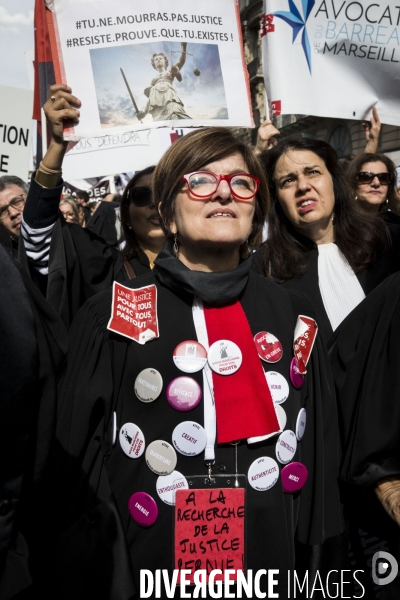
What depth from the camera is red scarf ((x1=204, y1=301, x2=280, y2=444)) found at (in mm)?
2006

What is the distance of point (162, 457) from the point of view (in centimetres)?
198

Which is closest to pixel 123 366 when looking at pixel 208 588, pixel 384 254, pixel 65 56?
pixel 208 588

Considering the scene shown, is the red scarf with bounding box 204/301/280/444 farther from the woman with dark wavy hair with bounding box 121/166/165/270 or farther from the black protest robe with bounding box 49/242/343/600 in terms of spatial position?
the woman with dark wavy hair with bounding box 121/166/165/270

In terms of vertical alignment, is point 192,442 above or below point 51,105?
below

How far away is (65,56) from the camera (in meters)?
3.10

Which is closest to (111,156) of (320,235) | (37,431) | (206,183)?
(320,235)

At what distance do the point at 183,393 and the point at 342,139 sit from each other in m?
23.5

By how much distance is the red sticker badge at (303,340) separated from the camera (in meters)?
2.15

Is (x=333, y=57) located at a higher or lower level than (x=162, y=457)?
higher

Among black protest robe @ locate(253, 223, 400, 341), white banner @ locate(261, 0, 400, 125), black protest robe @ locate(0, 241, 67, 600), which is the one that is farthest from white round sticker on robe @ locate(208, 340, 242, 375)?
white banner @ locate(261, 0, 400, 125)

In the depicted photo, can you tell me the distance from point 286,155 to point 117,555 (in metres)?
2.02

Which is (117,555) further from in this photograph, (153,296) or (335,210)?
(335,210)

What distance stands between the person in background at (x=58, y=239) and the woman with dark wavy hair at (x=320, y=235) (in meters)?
0.82

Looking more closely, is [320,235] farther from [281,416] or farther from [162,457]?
[162,457]
